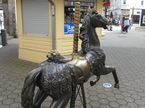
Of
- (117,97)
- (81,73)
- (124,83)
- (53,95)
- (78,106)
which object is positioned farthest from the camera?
(124,83)

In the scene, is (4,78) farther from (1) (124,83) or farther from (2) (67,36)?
(1) (124,83)

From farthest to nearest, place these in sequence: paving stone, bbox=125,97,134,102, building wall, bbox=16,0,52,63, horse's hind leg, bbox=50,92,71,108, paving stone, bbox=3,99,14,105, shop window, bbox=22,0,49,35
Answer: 1. building wall, bbox=16,0,52,63
2. shop window, bbox=22,0,49,35
3. paving stone, bbox=125,97,134,102
4. paving stone, bbox=3,99,14,105
5. horse's hind leg, bbox=50,92,71,108

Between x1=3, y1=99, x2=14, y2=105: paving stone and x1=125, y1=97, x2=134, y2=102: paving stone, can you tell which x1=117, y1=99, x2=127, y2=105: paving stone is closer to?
x1=125, y1=97, x2=134, y2=102: paving stone

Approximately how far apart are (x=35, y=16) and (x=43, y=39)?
0.85m

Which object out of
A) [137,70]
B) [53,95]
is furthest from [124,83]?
[53,95]

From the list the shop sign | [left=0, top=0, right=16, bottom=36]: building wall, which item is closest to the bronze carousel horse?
the shop sign

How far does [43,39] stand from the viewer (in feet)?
23.0

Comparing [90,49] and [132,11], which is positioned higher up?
[132,11]

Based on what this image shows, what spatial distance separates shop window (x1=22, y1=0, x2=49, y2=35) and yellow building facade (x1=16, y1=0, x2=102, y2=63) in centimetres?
4

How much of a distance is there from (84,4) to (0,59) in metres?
3.87

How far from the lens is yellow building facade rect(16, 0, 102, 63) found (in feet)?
22.0

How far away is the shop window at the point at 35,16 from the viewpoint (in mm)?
6816

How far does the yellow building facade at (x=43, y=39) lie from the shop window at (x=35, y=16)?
4 centimetres

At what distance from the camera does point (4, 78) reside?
5.62 metres
